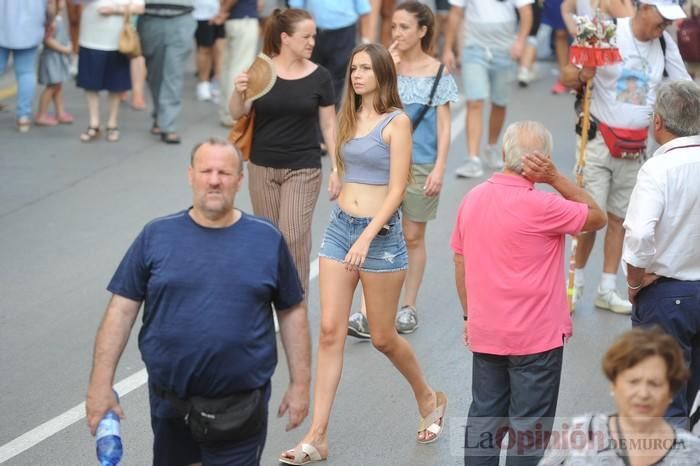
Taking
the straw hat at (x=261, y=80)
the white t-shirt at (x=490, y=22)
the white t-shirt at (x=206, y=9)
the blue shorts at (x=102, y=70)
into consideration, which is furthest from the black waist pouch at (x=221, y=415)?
the white t-shirt at (x=206, y=9)

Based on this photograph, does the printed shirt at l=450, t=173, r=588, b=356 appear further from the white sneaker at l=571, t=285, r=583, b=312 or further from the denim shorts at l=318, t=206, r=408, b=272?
the white sneaker at l=571, t=285, r=583, b=312

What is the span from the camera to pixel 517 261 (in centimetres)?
535

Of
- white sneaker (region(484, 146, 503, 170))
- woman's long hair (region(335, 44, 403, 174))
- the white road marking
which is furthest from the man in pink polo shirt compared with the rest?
white sneaker (region(484, 146, 503, 170))

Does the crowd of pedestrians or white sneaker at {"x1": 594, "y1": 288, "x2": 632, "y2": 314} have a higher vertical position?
the crowd of pedestrians

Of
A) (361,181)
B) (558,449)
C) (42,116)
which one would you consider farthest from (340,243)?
(42,116)

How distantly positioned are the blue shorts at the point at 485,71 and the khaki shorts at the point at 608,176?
390 centimetres

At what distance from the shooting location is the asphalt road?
671 centimetres

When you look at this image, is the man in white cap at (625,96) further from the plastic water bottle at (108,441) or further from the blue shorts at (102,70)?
the blue shorts at (102,70)

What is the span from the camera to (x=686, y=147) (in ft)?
19.1

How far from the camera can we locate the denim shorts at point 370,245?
6473mm

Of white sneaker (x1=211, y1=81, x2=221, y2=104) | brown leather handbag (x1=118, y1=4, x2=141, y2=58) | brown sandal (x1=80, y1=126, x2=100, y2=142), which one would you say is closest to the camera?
brown leather handbag (x1=118, y1=4, x2=141, y2=58)

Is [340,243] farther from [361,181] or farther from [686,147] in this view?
[686,147]

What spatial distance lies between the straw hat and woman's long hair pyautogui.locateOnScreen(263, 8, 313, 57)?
15cm

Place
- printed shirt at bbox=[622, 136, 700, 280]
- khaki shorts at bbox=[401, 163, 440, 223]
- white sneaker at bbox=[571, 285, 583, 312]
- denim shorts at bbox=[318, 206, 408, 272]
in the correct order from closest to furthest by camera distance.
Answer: printed shirt at bbox=[622, 136, 700, 280] < denim shorts at bbox=[318, 206, 408, 272] < khaki shorts at bbox=[401, 163, 440, 223] < white sneaker at bbox=[571, 285, 583, 312]
